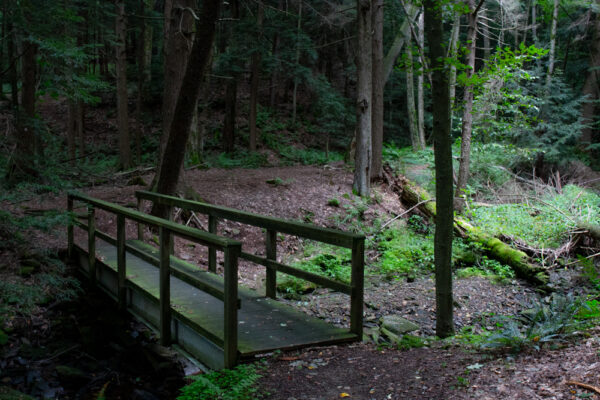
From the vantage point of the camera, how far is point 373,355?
14.9 ft

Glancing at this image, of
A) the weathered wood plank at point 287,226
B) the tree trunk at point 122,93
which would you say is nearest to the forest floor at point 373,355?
the weathered wood plank at point 287,226

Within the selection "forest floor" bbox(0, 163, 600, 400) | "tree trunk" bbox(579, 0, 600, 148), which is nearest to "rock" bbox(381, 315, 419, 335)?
"forest floor" bbox(0, 163, 600, 400)

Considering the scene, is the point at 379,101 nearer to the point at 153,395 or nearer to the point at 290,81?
the point at 153,395

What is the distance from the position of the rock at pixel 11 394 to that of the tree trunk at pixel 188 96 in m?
3.83

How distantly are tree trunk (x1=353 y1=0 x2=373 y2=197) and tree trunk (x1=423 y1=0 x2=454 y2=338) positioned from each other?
8000 millimetres

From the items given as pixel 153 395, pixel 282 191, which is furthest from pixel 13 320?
pixel 282 191

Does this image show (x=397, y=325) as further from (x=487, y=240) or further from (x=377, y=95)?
(x=377, y=95)

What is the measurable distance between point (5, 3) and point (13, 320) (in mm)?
5034

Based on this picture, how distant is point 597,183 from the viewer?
15133mm

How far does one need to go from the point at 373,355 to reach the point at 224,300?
1.61 metres

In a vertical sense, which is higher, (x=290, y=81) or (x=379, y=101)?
(x=290, y=81)

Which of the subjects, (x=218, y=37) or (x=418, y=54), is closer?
(x=418, y=54)

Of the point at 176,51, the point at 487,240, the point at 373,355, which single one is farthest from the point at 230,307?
the point at 487,240

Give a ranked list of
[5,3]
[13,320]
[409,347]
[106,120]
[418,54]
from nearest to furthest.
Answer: [409,347], [418,54], [13,320], [5,3], [106,120]
